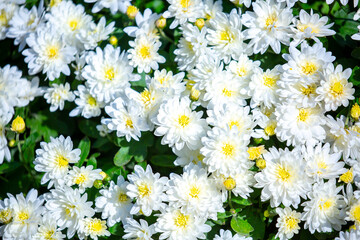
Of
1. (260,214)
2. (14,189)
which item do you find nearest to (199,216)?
(260,214)

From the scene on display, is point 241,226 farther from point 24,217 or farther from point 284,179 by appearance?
point 24,217

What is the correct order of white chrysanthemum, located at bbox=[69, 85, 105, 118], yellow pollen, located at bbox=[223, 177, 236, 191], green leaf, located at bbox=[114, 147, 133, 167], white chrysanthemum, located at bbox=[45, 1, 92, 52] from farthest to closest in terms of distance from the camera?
white chrysanthemum, located at bbox=[45, 1, 92, 52]
white chrysanthemum, located at bbox=[69, 85, 105, 118]
green leaf, located at bbox=[114, 147, 133, 167]
yellow pollen, located at bbox=[223, 177, 236, 191]

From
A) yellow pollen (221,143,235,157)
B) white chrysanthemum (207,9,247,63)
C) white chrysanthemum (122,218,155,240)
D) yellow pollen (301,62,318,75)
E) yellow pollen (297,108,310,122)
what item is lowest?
white chrysanthemum (122,218,155,240)

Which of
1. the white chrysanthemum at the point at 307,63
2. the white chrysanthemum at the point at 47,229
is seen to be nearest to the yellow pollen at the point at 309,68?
the white chrysanthemum at the point at 307,63

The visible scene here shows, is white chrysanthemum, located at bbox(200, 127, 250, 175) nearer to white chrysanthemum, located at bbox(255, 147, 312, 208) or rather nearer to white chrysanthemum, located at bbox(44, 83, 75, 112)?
white chrysanthemum, located at bbox(255, 147, 312, 208)

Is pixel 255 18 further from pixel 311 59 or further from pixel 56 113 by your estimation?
pixel 56 113

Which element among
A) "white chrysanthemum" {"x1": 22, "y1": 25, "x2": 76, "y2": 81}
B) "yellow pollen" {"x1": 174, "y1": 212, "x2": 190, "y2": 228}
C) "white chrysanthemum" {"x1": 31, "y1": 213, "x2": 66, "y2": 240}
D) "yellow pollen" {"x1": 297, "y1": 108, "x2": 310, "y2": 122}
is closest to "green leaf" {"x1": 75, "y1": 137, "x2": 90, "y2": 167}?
"white chrysanthemum" {"x1": 31, "y1": 213, "x2": 66, "y2": 240}

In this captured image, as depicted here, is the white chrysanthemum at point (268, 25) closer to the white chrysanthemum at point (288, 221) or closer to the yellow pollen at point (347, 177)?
the yellow pollen at point (347, 177)

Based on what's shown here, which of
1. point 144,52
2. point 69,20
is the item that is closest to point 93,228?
point 144,52
